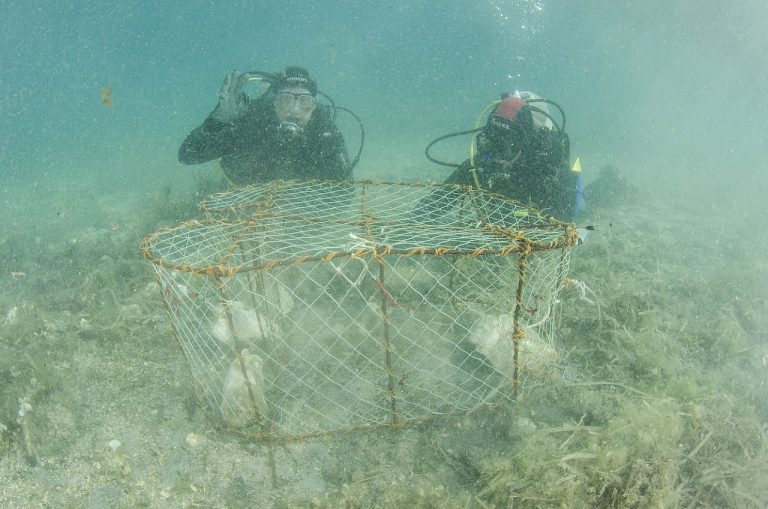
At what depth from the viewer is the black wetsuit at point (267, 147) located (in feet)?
19.2

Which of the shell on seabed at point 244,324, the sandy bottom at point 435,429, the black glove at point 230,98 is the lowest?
the sandy bottom at point 435,429

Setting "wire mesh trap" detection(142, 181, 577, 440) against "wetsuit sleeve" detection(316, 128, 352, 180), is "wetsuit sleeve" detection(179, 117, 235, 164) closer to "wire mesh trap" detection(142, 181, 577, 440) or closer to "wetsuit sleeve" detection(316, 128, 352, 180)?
"wetsuit sleeve" detection(316, 128, 352, 180)

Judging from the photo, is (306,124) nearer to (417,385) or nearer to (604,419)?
(417,385)

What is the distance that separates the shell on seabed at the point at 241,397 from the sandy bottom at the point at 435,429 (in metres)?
0.18

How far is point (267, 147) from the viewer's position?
19.3 ft

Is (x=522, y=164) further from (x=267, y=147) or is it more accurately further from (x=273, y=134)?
(x=267, y=147)

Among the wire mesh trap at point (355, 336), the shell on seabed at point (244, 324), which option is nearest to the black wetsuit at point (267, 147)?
the wire mesh trap at point (355, 336)

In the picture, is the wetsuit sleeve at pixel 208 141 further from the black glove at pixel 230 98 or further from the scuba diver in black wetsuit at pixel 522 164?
the scuba diver in black wetsuit at pixel 522 164

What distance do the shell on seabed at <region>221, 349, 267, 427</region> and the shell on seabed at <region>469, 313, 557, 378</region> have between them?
66.9 inches

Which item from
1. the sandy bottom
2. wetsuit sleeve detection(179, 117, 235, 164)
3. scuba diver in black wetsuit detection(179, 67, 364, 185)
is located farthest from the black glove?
the sandy bottom

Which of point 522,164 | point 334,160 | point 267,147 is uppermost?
point 522,164

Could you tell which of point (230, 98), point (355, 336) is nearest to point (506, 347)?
point (355, 336)

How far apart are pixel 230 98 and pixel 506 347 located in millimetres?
4807

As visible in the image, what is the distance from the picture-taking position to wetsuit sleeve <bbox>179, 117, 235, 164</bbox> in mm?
5844
